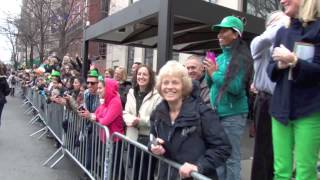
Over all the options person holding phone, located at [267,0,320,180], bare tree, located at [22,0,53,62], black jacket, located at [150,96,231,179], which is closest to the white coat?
black jacket, located at [150,96,231,179]

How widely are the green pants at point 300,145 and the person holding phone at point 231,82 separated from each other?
0.96m

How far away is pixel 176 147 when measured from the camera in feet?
11.1

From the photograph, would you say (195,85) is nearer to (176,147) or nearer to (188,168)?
(176,147)

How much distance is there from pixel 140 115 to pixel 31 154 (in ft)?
14.7

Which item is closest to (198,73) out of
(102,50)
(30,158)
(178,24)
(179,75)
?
(179,75)

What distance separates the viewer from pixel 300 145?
3.10 m

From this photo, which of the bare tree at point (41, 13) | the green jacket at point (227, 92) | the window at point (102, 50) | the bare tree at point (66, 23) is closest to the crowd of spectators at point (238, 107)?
the green jacket at point (227, 92)

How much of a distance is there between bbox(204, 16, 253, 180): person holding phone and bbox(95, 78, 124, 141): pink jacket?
1781 mm

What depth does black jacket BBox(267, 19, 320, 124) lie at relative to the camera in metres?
3.02

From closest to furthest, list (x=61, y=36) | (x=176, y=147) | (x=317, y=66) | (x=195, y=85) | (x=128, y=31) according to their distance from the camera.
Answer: (x=317, y=66), (x=176, y=147), (x=195, y=85), (x=128, y=31), (x=61, y=36)

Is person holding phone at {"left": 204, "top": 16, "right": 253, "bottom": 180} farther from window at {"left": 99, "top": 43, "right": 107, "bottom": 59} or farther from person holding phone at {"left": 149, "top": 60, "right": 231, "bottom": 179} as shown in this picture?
window at {"left": 99, "top": 43, "right": 107, "bottom": 59}

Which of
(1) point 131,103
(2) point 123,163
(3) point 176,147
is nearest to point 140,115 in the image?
(1) point 131,103

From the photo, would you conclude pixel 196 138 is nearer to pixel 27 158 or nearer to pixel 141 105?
pixel 141 105

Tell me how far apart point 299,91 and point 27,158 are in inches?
258
